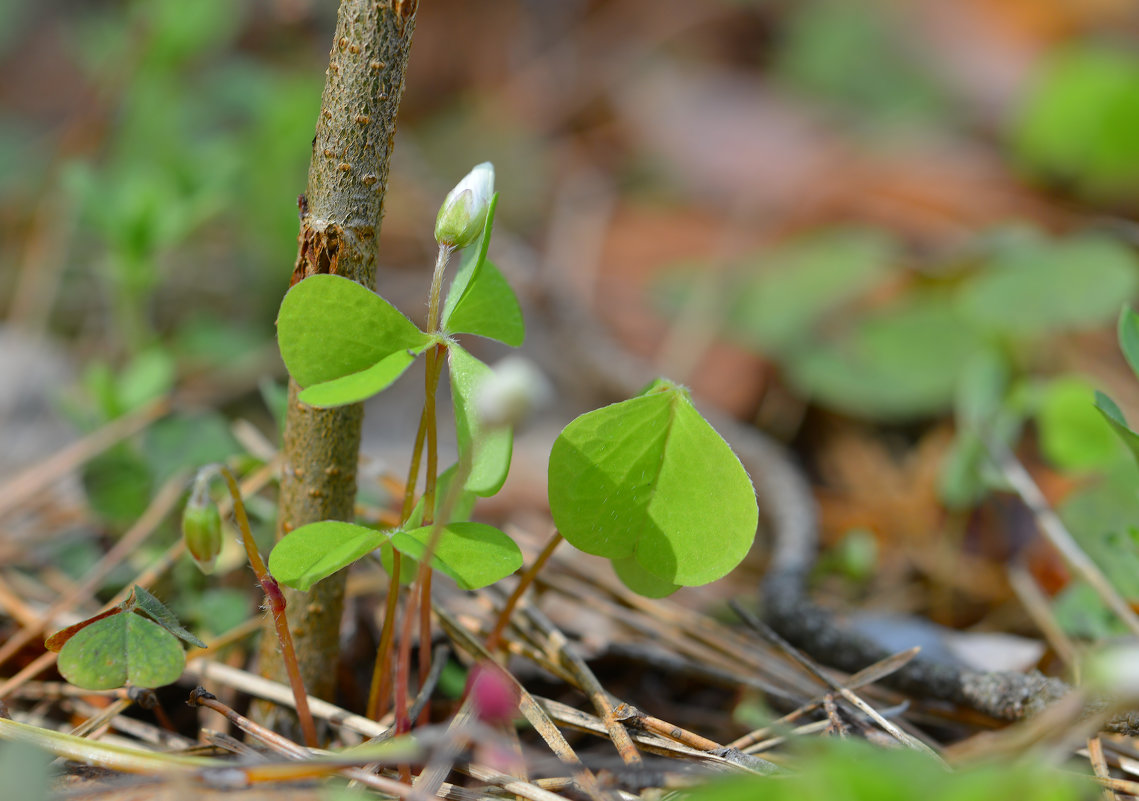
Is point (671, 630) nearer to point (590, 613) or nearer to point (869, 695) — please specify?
point (590, 613)

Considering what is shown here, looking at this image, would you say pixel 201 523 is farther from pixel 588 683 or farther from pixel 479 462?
pixel 588 683

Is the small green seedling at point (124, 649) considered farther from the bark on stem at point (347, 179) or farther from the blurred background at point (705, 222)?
the blurred background at point (705, 222)

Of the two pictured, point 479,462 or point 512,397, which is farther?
point 479,462

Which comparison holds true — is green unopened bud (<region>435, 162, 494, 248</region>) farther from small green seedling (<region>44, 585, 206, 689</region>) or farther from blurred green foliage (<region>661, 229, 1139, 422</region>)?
blurred green foliage (<region>661, 229, 1139, 422</region>)

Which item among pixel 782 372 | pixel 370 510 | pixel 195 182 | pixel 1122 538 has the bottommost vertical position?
pixel 370 510

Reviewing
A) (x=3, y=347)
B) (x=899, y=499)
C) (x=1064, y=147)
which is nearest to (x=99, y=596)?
(x=3, y=347)

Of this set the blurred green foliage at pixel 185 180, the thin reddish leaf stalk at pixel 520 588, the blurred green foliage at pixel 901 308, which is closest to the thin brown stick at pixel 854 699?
the thin reddish leaf stalk at pixel 520 588

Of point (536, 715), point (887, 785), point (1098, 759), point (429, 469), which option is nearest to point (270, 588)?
point (429, 469)

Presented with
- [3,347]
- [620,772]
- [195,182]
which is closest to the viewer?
[620,772]
